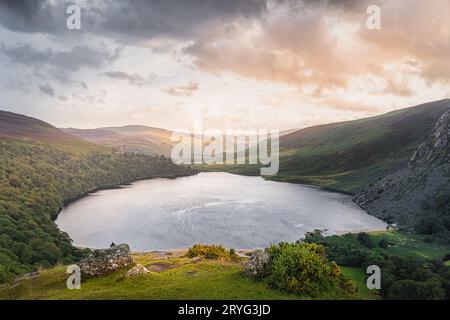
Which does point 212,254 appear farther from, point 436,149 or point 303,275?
point 436,149

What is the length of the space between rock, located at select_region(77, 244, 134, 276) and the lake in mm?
59553

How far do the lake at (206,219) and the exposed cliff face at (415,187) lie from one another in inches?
247

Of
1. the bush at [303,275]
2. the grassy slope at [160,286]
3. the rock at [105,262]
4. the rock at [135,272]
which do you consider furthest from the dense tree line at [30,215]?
the bush at [303,275]

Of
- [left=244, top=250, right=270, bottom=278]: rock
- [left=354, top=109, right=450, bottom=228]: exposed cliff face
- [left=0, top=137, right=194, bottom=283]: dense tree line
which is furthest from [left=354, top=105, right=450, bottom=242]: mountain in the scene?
[left=0, top=137, right=194, bottom=283]: dense tree line

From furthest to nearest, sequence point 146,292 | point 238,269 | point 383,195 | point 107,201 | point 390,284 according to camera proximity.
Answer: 1. point 107,201
2. point 383,195
3. point 390,284
4. point 238,269
5. point 146,292

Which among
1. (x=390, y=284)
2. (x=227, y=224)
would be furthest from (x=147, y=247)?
(x=390, y=284)

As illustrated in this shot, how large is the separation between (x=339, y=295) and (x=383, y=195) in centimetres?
12701

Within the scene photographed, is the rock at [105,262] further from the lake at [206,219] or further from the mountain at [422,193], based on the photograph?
the mountain at [422,193]

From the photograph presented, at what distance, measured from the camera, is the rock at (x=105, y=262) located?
31.0 metres

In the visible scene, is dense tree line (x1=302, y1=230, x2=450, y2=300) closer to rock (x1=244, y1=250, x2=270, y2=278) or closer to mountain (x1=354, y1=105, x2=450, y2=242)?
rock (x1=244, y1=250, x2=270, y2=278)

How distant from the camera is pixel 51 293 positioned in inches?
1126

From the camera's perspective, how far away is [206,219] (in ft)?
391

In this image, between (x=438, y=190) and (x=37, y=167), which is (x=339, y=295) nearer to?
(x=438, y=190)
